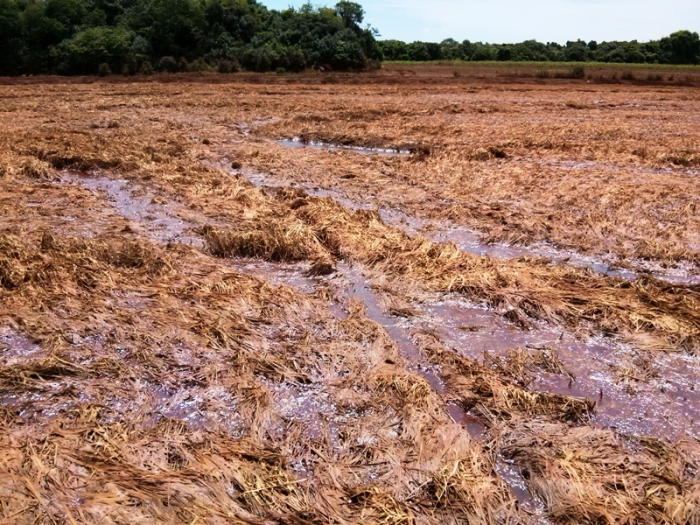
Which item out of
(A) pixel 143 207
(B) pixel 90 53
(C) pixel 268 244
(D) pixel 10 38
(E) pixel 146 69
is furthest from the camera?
(D) pixel 10 38

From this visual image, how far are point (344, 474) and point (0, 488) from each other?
2.05 m

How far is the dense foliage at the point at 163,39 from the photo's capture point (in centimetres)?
3300

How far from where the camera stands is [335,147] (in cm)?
1482

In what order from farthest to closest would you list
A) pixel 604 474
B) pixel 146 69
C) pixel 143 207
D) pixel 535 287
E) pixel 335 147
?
pixel 146 69 < pixel 335 147 < pixel 143 207 < pixel 535 287 < pixel 604 474

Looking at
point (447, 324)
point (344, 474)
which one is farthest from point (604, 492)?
point (447, 324)

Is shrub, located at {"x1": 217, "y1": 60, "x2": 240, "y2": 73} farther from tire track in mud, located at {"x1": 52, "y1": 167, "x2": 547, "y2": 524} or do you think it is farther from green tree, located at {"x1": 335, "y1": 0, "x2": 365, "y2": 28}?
tire track in mud, located at {"x1": 52, "y1": 167, "x2": 547, "y2": 524}

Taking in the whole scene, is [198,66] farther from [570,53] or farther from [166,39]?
[570,53]

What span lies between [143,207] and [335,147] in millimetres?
7091

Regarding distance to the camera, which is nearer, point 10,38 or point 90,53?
point 90,53

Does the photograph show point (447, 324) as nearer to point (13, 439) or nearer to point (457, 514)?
point (457, 514)

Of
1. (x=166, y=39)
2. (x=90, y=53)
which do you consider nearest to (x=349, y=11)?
(x=166, y=39)

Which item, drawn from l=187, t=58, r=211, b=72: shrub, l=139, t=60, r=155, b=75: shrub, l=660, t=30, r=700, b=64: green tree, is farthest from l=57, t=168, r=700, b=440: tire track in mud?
l=660, t=30, r=700, b=64: green tree

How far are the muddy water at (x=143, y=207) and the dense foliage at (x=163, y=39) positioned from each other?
2506 centimetres

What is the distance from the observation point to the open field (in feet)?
10.3
